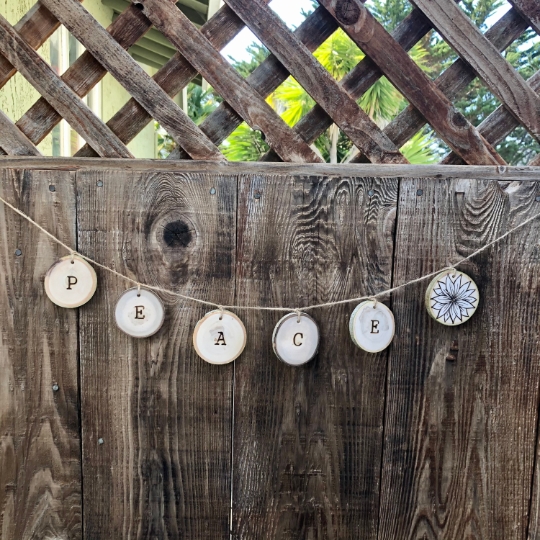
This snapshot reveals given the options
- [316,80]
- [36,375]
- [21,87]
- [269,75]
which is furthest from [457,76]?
[21,87]

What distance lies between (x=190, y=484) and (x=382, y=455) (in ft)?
1.50

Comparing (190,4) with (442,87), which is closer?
(442,87)

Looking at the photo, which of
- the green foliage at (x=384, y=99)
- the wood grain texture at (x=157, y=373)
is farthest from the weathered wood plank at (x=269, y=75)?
the green foliage at (x=384, y=99)

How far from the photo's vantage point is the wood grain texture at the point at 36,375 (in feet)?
3.43

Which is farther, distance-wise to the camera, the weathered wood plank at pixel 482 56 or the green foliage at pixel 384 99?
the green foliage at pixel 384 99

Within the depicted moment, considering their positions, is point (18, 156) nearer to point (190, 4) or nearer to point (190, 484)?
point (190, 484)

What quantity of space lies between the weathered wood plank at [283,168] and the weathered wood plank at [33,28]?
0.20 meters

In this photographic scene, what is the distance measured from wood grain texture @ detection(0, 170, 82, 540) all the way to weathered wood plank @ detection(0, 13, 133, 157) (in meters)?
0.10

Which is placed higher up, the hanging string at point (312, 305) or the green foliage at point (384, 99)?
the green foliage at point (384, 99)

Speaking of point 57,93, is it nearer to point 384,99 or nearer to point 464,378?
point 464,378

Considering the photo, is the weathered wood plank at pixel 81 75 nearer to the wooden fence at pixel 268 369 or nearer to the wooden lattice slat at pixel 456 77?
the wooden fence at pixel 268 369

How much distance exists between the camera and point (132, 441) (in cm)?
112

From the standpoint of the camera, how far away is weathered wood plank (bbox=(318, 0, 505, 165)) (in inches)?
40.9

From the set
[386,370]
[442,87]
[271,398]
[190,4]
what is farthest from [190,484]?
[190,4]
